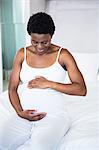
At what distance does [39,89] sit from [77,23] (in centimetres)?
166

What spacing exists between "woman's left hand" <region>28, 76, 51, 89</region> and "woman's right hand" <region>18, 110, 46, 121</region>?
89 millimetres

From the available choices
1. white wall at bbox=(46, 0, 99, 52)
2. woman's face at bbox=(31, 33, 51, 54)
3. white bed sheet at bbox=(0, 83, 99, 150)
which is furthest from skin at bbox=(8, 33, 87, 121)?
white wall at bbox=(46, 0, 99, 52)

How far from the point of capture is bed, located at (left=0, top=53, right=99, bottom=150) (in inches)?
37.0

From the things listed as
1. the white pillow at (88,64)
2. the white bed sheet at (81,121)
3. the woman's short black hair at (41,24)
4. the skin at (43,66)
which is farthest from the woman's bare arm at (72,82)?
the white pillow at (88,64)

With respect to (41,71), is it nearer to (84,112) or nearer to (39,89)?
(39,89)

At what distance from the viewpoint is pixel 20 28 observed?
8.54ft

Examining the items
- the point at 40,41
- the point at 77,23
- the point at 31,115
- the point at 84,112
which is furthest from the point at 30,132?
the point at 77,23

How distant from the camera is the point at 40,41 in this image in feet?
2.56

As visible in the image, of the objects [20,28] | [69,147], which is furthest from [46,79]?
[20,28]

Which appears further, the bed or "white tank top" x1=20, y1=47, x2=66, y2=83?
the bed

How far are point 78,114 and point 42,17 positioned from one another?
67cm

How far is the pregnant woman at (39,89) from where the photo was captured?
80cm

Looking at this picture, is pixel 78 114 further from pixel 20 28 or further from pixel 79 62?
pixel 20 28

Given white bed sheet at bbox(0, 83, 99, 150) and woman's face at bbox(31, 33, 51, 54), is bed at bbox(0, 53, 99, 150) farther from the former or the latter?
woman's face at bbox(31, 33, 51, 54)
